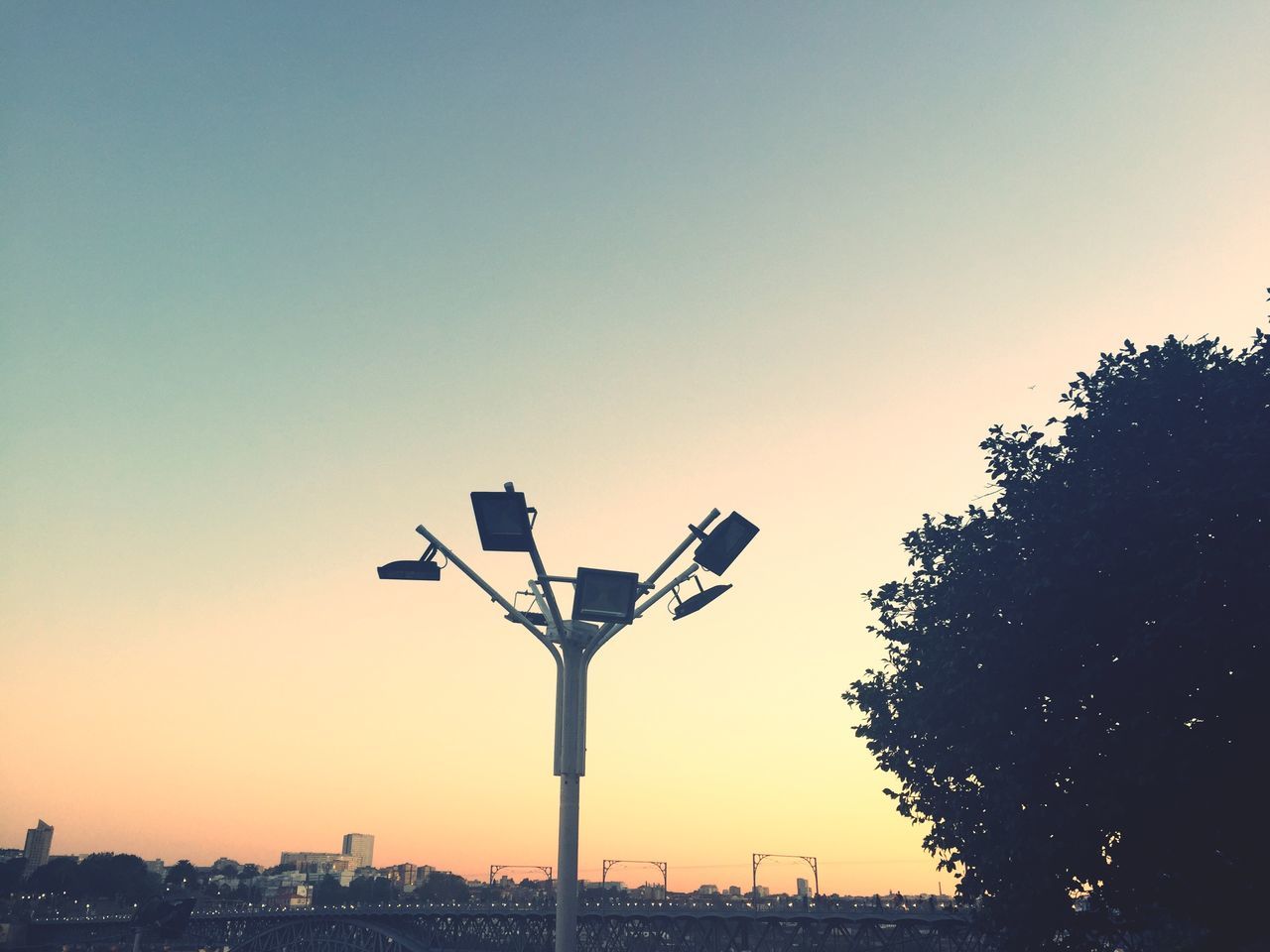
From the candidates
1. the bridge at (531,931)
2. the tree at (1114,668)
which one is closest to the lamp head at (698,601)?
the tree at (1114,668)

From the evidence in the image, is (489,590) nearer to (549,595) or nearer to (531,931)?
(549,595)

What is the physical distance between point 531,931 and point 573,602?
13618 centimetres

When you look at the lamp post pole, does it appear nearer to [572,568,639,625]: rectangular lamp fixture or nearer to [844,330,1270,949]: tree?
[572,568,639,625]: rectangular lamp fixture

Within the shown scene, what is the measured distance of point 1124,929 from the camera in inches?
1109

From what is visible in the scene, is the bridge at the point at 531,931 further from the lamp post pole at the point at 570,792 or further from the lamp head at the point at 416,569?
the lamp head at the point at 416,569

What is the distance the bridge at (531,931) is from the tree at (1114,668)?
4530 cm

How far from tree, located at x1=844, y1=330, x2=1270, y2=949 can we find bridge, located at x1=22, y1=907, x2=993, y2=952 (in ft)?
149

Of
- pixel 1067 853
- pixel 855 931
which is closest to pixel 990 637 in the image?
pixel 1067 853

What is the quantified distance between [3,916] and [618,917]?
441ft

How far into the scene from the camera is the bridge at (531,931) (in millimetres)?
102000

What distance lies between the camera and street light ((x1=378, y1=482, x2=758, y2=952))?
1201 cm

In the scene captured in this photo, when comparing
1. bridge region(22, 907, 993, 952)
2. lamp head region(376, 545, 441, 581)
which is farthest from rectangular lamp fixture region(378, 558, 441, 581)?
bridge region(22, 907, 993, 952)

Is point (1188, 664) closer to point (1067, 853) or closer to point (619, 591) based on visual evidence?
point (1067, 853)

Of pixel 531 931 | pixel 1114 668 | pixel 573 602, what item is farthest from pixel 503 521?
pixel 531 931
